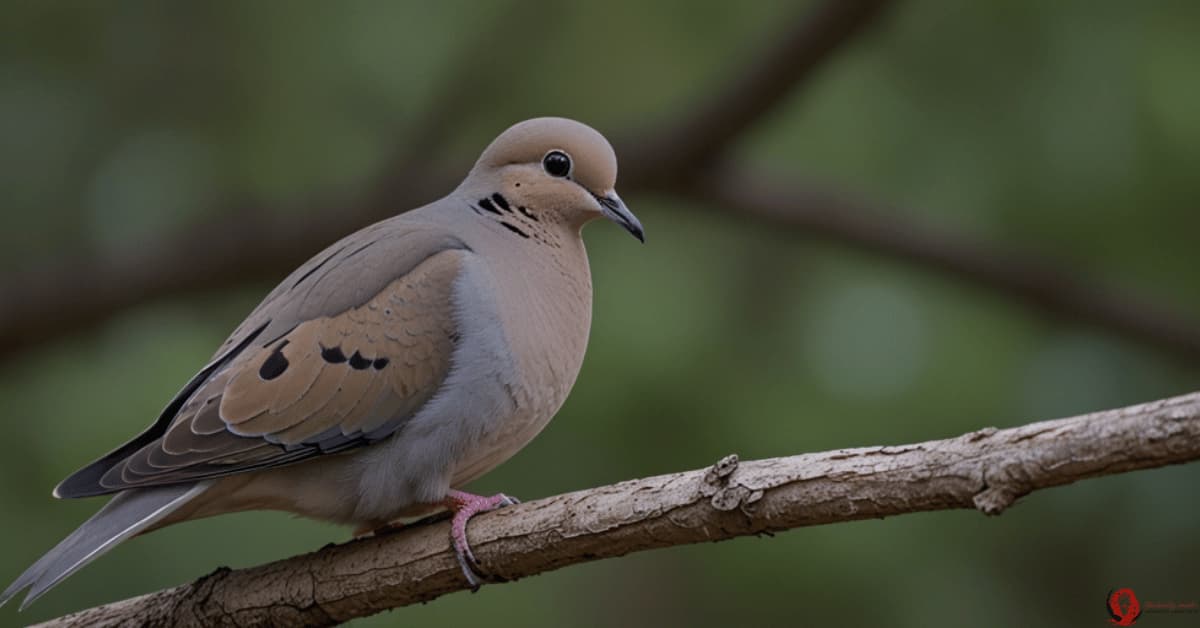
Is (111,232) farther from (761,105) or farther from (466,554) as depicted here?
(466,554)

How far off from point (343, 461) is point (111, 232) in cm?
238

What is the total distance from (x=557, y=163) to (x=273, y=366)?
83 centimetres

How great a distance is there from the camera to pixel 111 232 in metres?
5.23

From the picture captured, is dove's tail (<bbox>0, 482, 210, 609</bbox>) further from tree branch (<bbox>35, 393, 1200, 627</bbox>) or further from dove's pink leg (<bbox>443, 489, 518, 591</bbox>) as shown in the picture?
dove's pink leg (<bbox>443, 489, 518, 591</bbox>)

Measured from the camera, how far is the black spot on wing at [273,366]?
3.22 meters

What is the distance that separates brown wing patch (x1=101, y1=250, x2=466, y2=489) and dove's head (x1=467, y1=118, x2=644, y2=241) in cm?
33

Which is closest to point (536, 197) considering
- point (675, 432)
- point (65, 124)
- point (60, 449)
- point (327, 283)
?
point (327, 283)

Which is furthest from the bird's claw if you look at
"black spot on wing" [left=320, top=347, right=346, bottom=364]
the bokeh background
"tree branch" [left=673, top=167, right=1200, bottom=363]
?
"tree branch" [left=673, top=167, right=1200, bottom=363]

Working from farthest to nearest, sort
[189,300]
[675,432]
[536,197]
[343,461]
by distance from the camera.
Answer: [189,300]
[675,432]
[536,197]
[343,461]

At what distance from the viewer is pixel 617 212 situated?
3.59 m

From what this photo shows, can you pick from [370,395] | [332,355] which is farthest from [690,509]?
[332,355]

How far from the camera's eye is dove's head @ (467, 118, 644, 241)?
140 inches

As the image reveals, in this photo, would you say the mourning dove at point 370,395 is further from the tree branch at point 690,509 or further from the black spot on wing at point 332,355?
the tree branch at point 690,509

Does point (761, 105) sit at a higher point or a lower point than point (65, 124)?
lower
